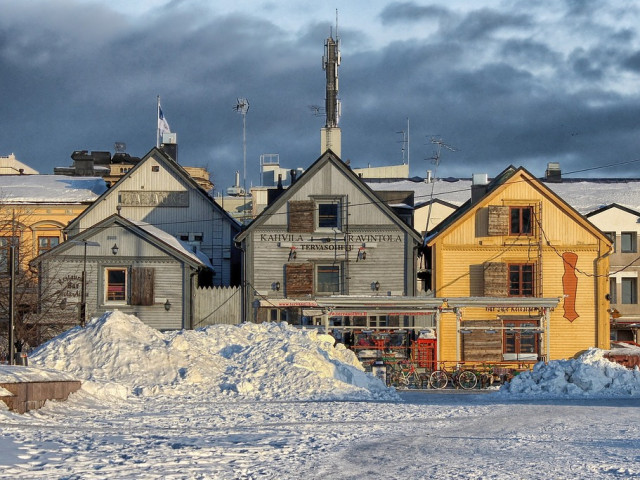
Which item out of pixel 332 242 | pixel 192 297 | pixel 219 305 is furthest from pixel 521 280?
pixel 192 297

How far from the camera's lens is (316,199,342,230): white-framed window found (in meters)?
43.1

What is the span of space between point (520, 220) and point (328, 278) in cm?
893

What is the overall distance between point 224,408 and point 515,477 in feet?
35.8

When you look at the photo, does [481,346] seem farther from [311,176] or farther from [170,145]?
[170,145]

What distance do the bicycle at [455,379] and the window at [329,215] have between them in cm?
1171

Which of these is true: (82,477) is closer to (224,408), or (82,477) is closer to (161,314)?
(224,408)

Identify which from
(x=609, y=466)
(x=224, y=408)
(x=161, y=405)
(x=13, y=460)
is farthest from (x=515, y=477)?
(x=161, y=405)

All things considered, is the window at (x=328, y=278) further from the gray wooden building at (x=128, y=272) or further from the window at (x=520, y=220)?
the window at (x=520, y=220)

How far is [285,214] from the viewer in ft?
141

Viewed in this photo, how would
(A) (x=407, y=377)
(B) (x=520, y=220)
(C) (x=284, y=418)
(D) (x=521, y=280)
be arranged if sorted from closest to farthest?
(C) (x=284, y=418), (A) (x=407, y=377), (D) (x=521, y=280), (B) (x=520, y=220)

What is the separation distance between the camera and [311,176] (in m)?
42.9

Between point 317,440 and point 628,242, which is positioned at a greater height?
point 628,242

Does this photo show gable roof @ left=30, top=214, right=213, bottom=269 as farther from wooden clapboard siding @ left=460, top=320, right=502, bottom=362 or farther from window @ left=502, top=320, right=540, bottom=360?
window @ left=502, top=320, right=540, bottom=360

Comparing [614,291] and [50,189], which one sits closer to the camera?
[50,189]
